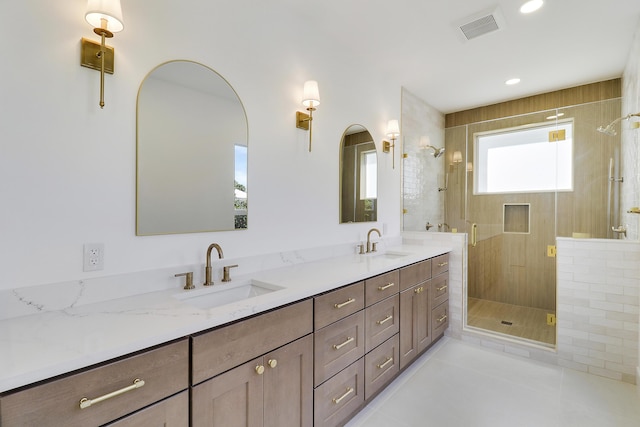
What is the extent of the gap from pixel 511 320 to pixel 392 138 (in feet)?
7.41

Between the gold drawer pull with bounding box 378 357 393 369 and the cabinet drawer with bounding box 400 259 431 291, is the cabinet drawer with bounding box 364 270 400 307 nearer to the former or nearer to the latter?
the cabinet drawer with bounding box 400 259 431 291

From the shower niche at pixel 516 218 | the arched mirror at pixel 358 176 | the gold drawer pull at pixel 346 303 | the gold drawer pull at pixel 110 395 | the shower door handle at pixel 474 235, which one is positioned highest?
the arched mirror at pixel 358 176

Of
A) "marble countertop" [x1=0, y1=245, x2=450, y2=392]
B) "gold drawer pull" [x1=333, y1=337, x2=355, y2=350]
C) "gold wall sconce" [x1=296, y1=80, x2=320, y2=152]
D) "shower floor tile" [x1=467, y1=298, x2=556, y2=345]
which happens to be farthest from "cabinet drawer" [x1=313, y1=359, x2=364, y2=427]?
"shower floor tile" [x1=467, y1=298, x2=556, y2=345]

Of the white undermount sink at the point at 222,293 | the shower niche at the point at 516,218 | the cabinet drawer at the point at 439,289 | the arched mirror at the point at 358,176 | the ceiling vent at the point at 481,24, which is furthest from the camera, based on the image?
the shower niche at the point at 516,218

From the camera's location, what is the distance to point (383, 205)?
3.21m

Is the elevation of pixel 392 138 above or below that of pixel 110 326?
above

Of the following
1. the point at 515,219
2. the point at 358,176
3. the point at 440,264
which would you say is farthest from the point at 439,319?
the point at 358,176

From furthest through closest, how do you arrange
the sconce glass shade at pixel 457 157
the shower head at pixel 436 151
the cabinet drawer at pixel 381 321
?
the shower head at pixel 436 151
the sconce glass shade at pixel 457 157
the cabinet drawer at pixel 381 321

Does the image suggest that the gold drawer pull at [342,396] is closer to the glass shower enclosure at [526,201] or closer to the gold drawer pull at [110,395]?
the gold drawer pull at [110,395]

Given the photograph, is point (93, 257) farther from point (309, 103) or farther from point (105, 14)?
point (309, 103)

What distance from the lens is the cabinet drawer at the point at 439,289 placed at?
2836 mm

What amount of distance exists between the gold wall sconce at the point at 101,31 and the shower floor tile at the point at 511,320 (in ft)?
11.6

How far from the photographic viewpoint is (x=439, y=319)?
298cm

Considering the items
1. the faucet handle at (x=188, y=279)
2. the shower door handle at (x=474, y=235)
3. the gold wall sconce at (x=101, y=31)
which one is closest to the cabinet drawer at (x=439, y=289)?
the shower door handle at (x=474, y=235)
